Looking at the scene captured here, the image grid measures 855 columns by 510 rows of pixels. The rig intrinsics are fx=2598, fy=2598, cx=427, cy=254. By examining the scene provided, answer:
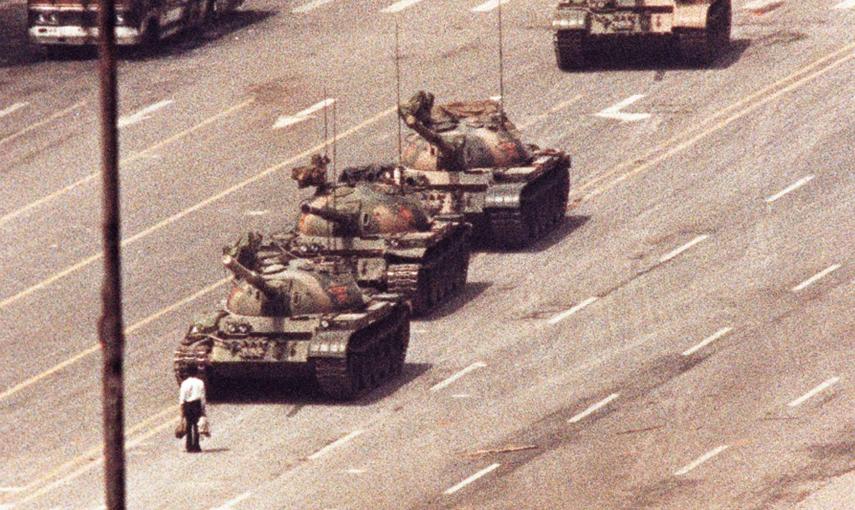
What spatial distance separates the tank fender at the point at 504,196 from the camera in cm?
5725

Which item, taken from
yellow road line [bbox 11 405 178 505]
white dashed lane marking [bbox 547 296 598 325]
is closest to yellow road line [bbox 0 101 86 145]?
white dashed lane marking [bbox 547 296 598 325]

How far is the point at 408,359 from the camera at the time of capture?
5006cm

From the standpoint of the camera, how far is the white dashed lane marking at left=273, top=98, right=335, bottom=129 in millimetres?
68625

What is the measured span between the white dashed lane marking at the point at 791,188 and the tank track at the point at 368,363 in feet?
45.1

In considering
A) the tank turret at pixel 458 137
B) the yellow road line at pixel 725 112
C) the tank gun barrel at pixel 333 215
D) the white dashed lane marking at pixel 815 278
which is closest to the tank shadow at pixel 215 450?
the tank gun barrel at pixel 333 215

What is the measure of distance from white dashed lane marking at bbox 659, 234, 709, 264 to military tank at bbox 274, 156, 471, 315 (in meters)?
4.58

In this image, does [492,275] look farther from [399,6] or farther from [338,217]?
[399,6]

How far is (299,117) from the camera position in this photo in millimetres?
69188

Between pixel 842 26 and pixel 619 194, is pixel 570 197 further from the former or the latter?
pixel 842 26

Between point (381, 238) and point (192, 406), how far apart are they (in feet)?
32.2

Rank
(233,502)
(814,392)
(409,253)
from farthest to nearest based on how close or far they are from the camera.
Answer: (409,253)
(814,392)
(233,502)

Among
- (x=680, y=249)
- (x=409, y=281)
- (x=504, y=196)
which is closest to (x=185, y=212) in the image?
(x=504, y=196)

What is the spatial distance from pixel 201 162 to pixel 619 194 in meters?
11.2

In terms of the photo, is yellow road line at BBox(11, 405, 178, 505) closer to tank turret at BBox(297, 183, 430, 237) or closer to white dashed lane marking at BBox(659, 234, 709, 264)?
tank turret at BBox(297, 183, 430, 237)
